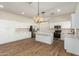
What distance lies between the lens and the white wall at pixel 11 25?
5062 millimetres

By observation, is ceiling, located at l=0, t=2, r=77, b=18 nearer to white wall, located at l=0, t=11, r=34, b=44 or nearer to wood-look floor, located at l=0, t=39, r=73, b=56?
white wall, located at l=0, t=11, r=34, b=44

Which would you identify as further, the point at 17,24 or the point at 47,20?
the point at 47,20

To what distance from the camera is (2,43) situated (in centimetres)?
500

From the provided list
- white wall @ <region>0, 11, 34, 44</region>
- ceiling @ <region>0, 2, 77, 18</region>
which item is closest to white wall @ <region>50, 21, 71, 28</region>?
ceiling @ <region>0, 2, 77, 18</region>

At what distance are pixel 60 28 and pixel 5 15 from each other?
5008mm

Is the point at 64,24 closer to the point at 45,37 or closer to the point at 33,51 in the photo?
the point at 45,37

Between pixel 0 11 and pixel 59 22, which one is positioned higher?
pixel 0 11

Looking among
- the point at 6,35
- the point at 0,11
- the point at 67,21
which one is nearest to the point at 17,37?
the point at 6,35

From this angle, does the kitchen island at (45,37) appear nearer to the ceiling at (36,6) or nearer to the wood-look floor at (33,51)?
the wood-look floor at (33,51)

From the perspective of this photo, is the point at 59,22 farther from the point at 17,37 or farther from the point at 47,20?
the point at 17,37

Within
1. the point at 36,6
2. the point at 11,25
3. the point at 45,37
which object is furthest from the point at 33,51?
the point at 11,25

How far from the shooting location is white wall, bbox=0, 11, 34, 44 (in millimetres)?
5062

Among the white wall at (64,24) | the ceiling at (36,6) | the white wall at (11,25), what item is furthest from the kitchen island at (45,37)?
the ceiling at (36,6)

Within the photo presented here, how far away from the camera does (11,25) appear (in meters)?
5.68
